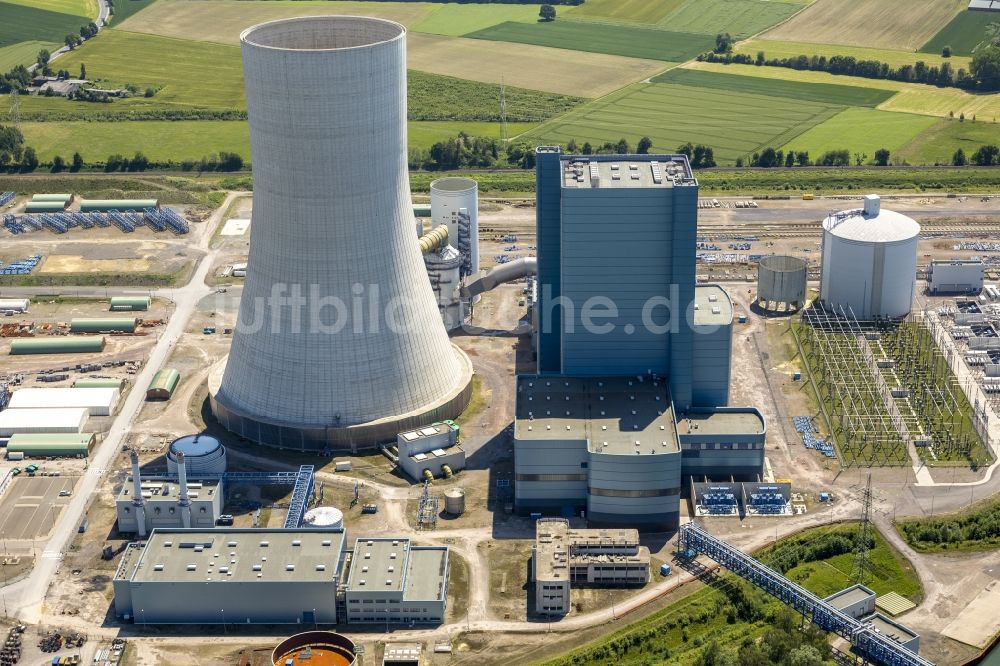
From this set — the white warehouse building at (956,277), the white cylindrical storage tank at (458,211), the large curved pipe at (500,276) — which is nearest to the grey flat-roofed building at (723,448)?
the large curved pipe at (500,276)

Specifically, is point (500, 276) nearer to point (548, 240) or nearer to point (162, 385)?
point (548, 240)

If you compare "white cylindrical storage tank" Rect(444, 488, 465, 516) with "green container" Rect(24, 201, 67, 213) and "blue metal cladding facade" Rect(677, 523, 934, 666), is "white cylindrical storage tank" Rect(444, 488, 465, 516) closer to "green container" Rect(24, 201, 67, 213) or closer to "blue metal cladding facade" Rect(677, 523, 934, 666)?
"blue metal cladding facade" Rect(677, 523, 934, 666)

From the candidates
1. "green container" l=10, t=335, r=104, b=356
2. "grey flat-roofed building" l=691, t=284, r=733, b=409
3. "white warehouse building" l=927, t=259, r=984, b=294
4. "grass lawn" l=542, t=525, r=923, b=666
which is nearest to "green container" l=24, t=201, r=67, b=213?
"green container" l=10, t=335, r=104, b=356

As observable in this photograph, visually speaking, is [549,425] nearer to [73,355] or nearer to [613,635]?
[613,635]

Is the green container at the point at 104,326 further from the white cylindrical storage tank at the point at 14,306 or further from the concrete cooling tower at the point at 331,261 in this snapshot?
the concrete cooling tower at the point at 331,261

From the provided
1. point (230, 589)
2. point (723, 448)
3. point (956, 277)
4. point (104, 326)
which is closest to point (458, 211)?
point (104, 326)

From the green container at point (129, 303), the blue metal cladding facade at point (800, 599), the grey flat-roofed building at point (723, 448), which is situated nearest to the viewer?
the blue metal cladding facade at point (800, 599)
